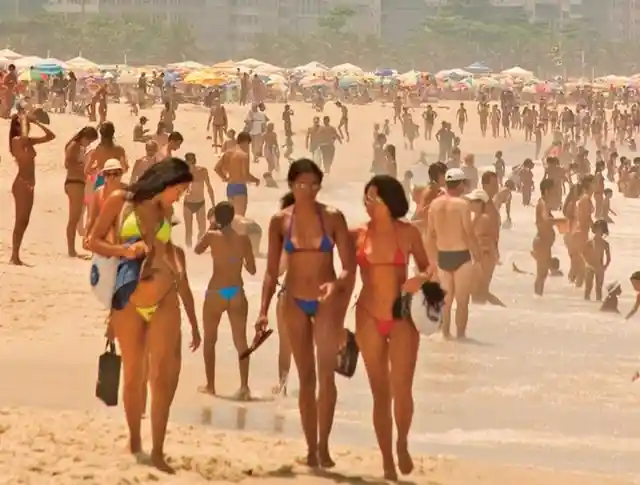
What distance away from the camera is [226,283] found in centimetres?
839

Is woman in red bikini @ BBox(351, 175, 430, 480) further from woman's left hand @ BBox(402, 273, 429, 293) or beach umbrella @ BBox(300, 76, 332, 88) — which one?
beach umbrella @ BBox(300, 76, 332, 88)

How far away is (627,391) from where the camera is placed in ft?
31.9

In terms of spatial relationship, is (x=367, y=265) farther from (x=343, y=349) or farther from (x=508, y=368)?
(x=508, y=368)

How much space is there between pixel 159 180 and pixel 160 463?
115 cm

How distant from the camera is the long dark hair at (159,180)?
577 centimetres

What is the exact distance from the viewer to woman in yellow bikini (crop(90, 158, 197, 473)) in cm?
577

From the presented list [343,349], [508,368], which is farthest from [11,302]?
[343,349]

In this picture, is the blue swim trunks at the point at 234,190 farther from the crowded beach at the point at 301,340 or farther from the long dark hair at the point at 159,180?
the long dark hair at the point at 159,180

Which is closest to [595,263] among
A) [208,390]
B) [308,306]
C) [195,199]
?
[195,199]

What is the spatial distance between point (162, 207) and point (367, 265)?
37.9 inches

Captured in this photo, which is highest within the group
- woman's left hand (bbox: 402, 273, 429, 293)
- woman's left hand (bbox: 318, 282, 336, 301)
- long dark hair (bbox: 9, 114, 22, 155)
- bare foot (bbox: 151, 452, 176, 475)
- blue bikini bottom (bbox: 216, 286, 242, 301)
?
long dark hair (bbox: 9, 114, 22, 155)

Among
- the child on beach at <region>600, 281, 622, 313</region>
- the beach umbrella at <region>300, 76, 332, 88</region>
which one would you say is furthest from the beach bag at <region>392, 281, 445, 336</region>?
the beach umbrella at <region>300, 76, 332, 88</region>

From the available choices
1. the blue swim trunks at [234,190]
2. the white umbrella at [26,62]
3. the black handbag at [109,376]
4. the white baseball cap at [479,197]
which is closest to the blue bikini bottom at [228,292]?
the black handbag at [109,376]

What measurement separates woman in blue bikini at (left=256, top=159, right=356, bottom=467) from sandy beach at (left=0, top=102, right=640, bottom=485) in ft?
1.55
